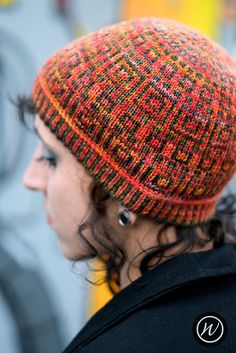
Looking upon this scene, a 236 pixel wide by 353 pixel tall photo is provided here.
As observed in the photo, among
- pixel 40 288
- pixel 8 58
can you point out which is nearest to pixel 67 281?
pixel 40 288

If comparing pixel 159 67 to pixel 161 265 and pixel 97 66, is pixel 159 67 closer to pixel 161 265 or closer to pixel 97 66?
pixel 97 66

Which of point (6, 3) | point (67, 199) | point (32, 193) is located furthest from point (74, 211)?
point (6, 3)

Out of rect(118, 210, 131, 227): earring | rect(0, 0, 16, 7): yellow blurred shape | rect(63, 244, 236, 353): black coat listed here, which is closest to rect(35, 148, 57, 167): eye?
rect(118, 210, 131, 227): earring

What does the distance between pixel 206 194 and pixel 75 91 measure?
0.45 m

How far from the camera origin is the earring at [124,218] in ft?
4.70

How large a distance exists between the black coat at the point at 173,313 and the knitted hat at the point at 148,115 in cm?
16

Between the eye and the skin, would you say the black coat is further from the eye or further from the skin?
the eye

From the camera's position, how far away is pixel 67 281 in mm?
3096

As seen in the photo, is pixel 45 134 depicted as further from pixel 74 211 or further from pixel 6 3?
pixel 6 3

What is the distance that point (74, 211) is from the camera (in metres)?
1.49

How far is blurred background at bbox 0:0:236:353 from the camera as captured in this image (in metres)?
2.85

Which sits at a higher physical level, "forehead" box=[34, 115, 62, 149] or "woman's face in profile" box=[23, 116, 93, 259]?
"forehead" box=[34, 115, 62, 149]

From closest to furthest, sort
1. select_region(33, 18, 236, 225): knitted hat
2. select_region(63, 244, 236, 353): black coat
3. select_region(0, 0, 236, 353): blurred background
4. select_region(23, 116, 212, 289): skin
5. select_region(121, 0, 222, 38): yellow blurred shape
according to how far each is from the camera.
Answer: select_region(63, 244, 236, 353): black coat < select_region(33, 18, 236, 225): knitted hat < select_region(23, 116, 212, 289): skin < select_region(0, 0, 236, 353): blurred background < select_region(121, 0, 222, 38): yellow blurred shape

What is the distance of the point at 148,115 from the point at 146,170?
14 centimetres
